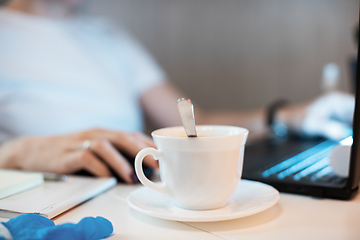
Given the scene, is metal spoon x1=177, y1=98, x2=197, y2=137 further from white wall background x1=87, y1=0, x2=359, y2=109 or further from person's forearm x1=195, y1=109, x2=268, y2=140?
white wall background x1=87, y1=0, x2=359, y2=109

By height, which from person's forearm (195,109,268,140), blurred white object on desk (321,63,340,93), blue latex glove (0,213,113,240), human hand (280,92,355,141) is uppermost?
blurred white object on desk (321,63,340,93)

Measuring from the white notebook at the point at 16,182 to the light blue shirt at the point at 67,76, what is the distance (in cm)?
51

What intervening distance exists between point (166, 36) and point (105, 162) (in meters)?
1.10

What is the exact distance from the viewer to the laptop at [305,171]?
0.42 meters

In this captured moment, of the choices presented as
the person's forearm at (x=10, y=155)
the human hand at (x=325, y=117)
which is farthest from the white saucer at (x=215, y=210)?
the human hand at (x=325, y=117)

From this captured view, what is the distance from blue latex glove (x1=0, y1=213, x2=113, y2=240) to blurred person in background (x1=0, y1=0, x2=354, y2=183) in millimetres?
280

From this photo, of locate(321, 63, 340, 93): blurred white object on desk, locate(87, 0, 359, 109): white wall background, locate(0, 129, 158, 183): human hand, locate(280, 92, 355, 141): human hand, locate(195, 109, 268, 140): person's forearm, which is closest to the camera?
locate(0, 129, 158, 183): human hand

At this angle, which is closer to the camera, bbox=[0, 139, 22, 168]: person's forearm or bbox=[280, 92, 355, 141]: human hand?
bbox=[0, 139, 22, 168]: person's forearm

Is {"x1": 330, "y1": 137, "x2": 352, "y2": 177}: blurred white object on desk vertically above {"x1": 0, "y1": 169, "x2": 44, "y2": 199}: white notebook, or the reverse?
{"x1": 330, "y1": 137, "x2": 352, "y2": 177}: blurred white object on desk

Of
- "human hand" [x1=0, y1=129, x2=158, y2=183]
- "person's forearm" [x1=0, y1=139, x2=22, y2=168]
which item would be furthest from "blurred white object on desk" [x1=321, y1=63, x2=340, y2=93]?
"person's forearm" [x1=0, y1=139, x2=22, y2=168]

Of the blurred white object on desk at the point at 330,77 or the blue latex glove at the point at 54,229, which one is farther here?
the blurred white object on desk at the point at 330,77

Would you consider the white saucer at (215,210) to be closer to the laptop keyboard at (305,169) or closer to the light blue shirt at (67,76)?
the laptop keyboard at (305,169)

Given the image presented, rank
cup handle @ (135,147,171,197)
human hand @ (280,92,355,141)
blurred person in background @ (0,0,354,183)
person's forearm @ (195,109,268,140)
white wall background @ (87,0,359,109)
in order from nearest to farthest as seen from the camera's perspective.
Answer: cup handle @ (135,147,171,197), blurred person in background @ (0,0,354,183), human hand @ (280,92,355,141), person's forearm @ (195,109,268,140), white wall background @ (87,0,359,109)

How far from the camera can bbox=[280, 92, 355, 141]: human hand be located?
2.97 ft
